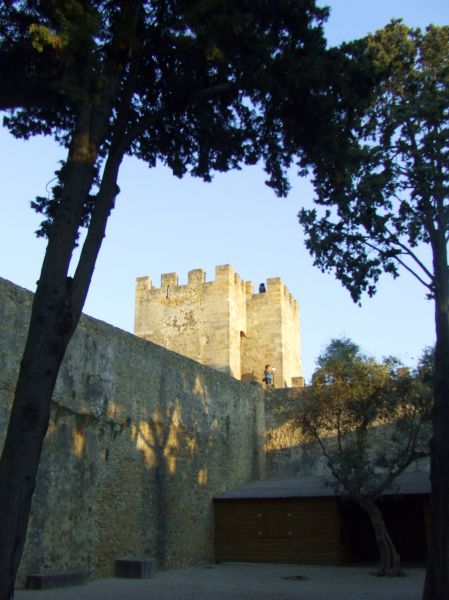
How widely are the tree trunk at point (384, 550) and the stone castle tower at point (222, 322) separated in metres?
16.0

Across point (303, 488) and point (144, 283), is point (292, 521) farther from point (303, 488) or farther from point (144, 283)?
point (144, 283)

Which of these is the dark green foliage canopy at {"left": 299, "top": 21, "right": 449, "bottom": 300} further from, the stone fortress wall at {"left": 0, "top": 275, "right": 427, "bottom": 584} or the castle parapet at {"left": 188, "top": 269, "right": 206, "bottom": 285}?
the castle parapet at {"left": 188, "top": 269, "right": 206, "bottom": 285}

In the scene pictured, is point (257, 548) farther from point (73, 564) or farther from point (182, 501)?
point (73, 564)

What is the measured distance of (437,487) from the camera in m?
8.85

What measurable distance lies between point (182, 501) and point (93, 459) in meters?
3.80

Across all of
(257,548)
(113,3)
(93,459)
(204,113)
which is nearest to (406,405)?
(257,548)

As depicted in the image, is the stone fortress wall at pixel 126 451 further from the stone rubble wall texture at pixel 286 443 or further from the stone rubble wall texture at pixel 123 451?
the stone rubble wall texture at pixel 286 443

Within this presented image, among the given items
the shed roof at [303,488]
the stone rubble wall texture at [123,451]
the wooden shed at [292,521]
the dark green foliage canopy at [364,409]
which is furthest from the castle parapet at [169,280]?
the dark green foliage canopy at [364,409]

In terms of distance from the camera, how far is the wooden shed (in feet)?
53.3

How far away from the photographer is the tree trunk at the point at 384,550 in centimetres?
1369

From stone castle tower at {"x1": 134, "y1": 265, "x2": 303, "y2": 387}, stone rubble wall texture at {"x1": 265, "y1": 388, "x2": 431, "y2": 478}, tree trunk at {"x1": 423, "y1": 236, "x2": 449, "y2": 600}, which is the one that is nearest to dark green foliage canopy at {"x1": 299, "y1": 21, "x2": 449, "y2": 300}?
tree trunk at {"x1": 423, "y1": 236, "x2": 449, "y2": 600}

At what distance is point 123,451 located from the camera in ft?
46.1

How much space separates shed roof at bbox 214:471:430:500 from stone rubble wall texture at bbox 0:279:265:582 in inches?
21.8

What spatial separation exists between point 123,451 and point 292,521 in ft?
17.3
